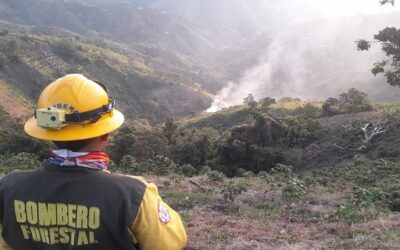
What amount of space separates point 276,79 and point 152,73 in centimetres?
4172

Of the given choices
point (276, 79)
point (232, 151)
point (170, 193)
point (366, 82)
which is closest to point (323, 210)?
point (170, 193)

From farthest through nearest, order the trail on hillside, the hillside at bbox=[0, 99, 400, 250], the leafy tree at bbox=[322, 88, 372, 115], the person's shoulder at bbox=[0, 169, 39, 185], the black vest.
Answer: the trail on hillside
the leafy tree at bbox=[322, 88, 372, 115]
the hillside at bbox=[0, 99, 400, 250]
the person's shoulder at bbox=[0, 169, 39, 185]
the black vest

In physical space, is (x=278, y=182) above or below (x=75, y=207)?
below

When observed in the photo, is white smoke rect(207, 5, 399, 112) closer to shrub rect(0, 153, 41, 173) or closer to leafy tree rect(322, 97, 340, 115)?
leafy tree rect(322, 97, 340, 115)

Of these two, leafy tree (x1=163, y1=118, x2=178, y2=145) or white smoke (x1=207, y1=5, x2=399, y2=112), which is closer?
Answer: leafy tree (x1=163, y1=118, x2=178, y2=145)

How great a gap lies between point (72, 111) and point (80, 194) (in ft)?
1.31

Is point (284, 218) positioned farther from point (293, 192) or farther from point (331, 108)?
point (331, 108)

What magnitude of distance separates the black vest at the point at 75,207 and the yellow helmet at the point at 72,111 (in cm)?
17

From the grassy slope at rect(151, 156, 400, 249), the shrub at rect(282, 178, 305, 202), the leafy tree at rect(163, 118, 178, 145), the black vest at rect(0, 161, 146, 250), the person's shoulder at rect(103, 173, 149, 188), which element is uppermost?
the leafy tree at rect(163, 118, 178, 145)

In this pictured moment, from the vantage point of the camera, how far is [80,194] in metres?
2.27

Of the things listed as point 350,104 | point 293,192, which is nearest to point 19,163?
point 293,192

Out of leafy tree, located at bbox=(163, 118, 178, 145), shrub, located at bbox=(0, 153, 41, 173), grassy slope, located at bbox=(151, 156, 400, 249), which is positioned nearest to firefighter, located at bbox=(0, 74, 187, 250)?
grassy slope, located at bbox=(151, 156, 400, 249)

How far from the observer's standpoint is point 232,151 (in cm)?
2570

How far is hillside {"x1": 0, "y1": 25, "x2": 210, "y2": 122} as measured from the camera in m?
68.5
